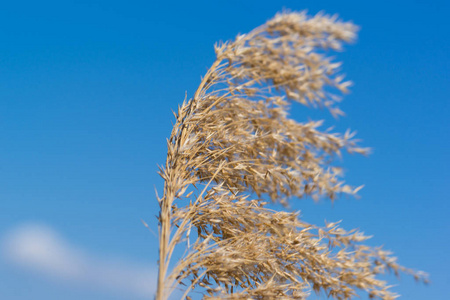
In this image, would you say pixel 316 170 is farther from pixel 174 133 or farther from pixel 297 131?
pixel 174 133

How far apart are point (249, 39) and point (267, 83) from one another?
344mm

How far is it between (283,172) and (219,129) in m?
0.52

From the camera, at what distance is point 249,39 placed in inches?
138

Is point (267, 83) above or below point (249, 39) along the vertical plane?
below

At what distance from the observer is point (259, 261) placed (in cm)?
306

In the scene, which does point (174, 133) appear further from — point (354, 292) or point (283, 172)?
point (354, 292)

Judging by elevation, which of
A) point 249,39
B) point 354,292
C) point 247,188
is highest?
point 249,39

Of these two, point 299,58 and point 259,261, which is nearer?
point 259,261

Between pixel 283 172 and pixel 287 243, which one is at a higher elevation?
pixel 283 172

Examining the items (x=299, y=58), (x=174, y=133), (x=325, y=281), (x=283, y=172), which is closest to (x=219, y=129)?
(x=174, y=133)

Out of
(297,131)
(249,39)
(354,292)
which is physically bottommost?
(354,292)

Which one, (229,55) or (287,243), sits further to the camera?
(229,55)

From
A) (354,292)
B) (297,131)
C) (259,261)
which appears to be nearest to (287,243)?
(259,261)

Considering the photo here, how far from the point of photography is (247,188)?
11.5 ft
